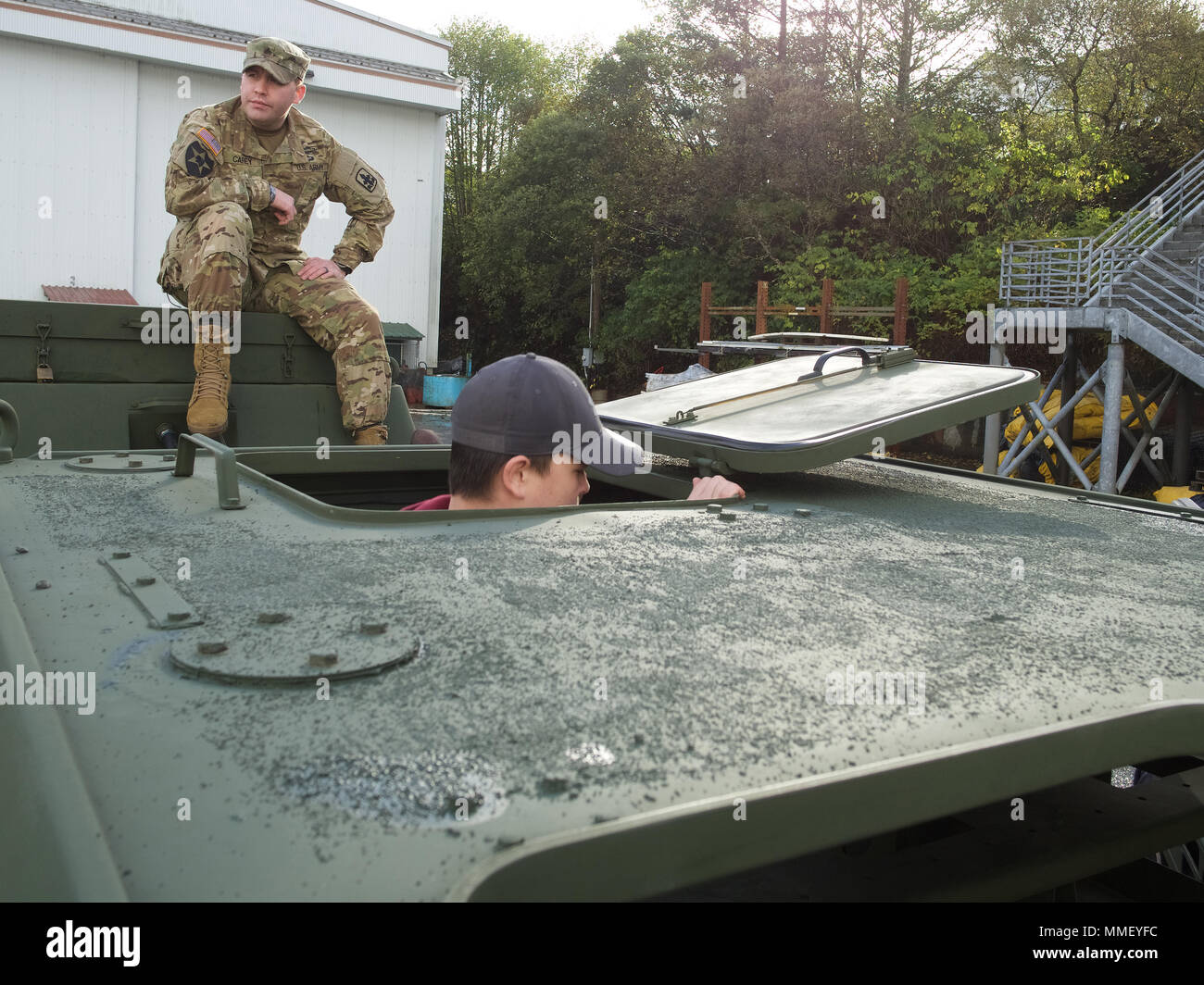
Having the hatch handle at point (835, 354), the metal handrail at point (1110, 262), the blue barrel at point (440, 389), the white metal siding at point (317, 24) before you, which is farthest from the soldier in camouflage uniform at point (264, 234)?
the blue barrel at point (440, 389)

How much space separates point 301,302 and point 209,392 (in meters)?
0.56

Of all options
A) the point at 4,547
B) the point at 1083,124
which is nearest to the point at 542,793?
the point at 4,547

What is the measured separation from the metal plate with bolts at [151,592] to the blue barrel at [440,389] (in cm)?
2049

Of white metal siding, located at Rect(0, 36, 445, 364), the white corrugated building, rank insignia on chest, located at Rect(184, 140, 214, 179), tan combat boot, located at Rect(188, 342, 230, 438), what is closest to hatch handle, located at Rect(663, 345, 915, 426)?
tan combat boot, located at Rect(188, 342, 230, 438)

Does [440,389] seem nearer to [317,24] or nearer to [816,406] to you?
[317,24]

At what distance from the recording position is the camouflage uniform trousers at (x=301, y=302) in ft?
13.5

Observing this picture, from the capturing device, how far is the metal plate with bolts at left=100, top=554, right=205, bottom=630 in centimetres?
137

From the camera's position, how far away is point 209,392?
4.02 meters

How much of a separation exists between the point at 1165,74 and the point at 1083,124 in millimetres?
1369

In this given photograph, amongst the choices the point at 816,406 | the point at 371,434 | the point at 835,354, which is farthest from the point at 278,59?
the point at 816,406

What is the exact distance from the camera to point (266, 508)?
210 centimetres

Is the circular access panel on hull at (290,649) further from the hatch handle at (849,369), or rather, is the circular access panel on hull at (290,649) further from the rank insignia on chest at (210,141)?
the rank insignia on chest at (210,141)

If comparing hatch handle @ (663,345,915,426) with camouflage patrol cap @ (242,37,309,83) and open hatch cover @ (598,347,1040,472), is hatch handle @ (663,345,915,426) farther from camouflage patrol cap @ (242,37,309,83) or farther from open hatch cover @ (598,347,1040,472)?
camouflage patrol cap @ (242,37,309,83)
